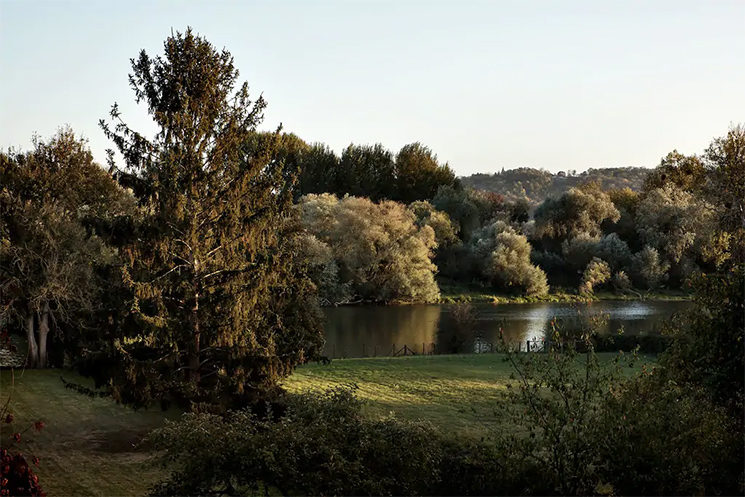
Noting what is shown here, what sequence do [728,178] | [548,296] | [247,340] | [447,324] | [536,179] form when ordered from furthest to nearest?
[536,179]
[548,296]
[447,324]
[728,178]
[247,340]

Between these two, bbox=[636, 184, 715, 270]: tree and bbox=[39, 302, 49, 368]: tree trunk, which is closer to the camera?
bbox=[39, 302, 49, 368]: tree trunk

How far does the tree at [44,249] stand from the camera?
75.0ft

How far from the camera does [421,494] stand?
39.0ft

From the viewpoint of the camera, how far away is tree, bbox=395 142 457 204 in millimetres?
82750

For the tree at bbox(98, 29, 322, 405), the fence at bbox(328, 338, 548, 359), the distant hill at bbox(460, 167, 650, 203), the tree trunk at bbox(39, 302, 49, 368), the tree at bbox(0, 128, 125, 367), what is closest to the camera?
the tree at bbox(98, 29, 322, 405)

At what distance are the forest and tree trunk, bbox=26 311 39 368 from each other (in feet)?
0.23

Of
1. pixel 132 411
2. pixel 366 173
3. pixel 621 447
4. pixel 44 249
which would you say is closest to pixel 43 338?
pixel 44 249

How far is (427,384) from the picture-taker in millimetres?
25750

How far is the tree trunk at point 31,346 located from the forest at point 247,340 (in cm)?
7

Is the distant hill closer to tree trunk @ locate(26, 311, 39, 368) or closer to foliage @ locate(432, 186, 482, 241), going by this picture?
foliage @ locate(432, 186, 482, 241)

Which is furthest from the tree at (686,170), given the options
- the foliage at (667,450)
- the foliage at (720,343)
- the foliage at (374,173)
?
the foliage at (374,173)

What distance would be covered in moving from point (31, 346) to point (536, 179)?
135 m

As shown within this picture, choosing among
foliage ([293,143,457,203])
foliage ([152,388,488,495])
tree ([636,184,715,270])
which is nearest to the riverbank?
tree ([636,184,715,270])

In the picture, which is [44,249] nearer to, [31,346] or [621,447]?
[31,346]
